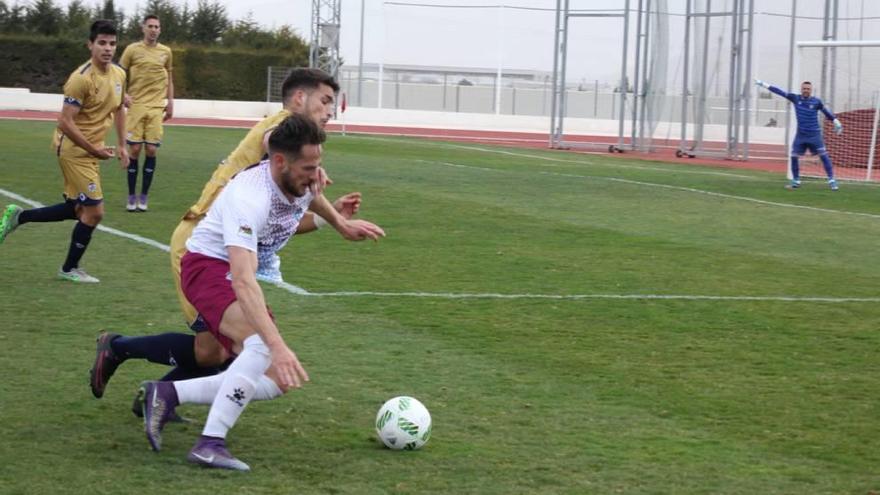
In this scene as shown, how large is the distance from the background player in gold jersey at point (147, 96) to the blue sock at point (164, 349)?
31.8 ft

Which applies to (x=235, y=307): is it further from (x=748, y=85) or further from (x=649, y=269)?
(x=748, y=85)

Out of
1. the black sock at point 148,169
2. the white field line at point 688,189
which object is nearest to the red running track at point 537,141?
the white field line at point 688,189

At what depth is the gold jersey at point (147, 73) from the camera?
1578 centimetres

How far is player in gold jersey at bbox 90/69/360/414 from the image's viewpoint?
5.99m

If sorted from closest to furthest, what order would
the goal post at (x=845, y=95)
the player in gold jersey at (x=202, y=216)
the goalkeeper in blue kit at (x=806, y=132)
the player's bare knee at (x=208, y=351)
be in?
the player's bare knee at (x=208, y=351)
the player in gold jersey at (x=202, y=216)
the goalkeeper in blue kit at (x=806, y=132)
the goal post at (x=845, y=95)

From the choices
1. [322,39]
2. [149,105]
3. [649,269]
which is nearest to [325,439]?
[649,269]

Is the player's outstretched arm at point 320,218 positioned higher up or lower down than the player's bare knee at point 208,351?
higher up

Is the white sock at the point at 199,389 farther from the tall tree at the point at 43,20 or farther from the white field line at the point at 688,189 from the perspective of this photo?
the tall tree at the point at 43,20

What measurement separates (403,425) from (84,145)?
531 cm

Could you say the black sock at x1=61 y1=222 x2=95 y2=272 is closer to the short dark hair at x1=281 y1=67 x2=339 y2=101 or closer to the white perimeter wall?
the short dark hair at x1=281 y1=67 x2=339 y2=101

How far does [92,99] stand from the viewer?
34.5ft

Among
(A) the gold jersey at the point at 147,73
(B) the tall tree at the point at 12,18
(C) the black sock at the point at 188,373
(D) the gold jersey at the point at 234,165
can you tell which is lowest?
(C) the black sock at the point at 188,373

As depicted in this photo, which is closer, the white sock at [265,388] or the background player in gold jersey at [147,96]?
the white sock at [265,388]

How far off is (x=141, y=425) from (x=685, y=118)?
26.8 meters
